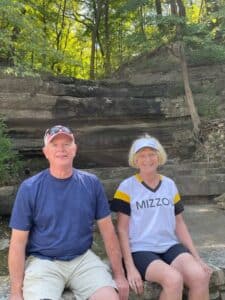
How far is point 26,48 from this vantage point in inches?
221

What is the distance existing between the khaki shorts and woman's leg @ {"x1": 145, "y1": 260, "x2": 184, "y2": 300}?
10.7 inches

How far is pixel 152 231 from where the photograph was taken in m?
2.88

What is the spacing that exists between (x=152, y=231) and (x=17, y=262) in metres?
0.91

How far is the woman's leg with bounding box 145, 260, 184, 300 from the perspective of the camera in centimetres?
256

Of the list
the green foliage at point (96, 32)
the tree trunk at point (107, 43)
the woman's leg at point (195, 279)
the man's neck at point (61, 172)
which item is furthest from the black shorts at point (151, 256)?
the tree trunk at point (107, 43)

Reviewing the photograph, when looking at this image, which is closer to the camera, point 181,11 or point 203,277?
point 203,277

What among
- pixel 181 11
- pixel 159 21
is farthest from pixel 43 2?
pixel 159 21

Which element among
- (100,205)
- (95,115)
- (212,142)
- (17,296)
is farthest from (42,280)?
(95,115)

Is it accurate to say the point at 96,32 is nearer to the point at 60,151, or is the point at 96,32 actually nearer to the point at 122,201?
Result: the point at 122,201

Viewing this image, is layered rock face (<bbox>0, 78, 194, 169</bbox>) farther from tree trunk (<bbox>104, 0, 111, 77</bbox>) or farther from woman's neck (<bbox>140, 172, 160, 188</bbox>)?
woman's neck (<bbox>140, 172, 160, 188</bbox>)

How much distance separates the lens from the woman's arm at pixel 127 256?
267cm

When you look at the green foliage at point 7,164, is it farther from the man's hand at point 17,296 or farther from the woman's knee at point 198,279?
the woman's knee at point 198,279

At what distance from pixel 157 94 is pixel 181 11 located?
2.27 metres

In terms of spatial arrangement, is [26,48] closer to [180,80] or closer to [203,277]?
[203,277]
